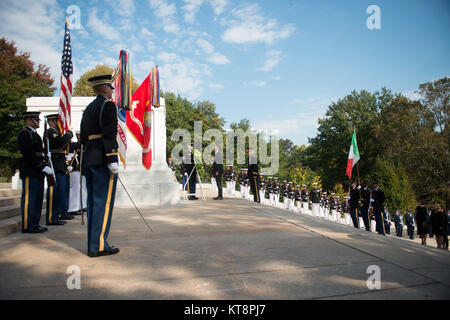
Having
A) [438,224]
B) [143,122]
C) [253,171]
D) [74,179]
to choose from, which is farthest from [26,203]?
[438,224]

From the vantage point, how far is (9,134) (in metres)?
24.6

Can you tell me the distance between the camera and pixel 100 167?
12.3 ft

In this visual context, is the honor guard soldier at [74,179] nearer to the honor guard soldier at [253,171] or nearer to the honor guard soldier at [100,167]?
the honor guard soldier at [100,167]

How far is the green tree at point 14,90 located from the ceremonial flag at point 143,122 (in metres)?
20.5

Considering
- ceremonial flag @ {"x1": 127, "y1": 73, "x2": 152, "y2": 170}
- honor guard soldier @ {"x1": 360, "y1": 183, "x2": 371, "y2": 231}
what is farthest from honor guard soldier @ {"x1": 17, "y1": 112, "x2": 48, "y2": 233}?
honor guard soldier @ {"x1": 360, "y1": 183, "x2": 371, "y2": 231}

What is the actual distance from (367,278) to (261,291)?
3.43 ft

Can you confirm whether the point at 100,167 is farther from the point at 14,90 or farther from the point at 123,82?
the point at 14,90

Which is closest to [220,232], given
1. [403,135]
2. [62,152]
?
[62,152]

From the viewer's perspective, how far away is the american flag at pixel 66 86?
21.5 ft

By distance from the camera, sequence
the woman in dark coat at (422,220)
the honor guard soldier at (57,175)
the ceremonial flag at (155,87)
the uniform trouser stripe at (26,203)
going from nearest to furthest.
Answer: the uniform trouser stripe at (26,203) < the honor guard soldier at (57,175) < the ceremonial flag at (155,87) < the woman in dark coat at (422,220)

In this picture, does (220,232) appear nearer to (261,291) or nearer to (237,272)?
(237,272)

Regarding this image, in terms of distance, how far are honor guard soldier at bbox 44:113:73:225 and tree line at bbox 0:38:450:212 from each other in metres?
19.1

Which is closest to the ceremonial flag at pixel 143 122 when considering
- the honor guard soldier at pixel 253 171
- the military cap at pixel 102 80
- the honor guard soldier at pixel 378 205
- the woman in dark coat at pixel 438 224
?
the military cap at pixel 102 80

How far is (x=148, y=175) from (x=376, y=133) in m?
35.5
